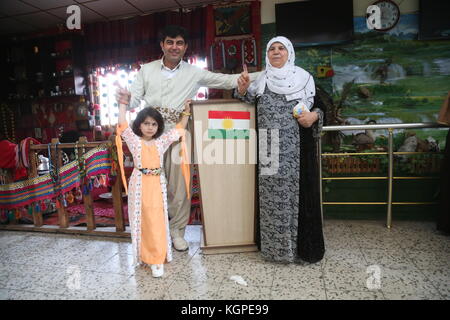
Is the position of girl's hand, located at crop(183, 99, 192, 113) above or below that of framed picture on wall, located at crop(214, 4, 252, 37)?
below

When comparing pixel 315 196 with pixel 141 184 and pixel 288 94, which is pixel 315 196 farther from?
pixel 141 184

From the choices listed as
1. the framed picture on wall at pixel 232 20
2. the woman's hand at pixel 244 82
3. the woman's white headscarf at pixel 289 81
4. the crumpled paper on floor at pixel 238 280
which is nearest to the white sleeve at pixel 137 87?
the woman's hand at pixel 244 82

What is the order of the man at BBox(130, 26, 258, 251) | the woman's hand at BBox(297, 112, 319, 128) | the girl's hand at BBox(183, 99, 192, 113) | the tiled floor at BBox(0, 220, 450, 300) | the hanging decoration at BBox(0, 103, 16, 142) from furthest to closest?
the hanging decoration at BBox(0, 103, 16, 142), the man at BBox(130, 26, 258, 251), the girl's hand at BBox(183, 99, 192, 113), the woman's hand at BBox(297, 112, 319, 128), the tiled floor at BBox(0, 220, 450, 300)

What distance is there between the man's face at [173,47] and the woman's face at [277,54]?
0.67 meters

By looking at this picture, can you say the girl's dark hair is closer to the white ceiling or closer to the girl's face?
the girl's face

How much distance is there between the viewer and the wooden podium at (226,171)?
201 cm

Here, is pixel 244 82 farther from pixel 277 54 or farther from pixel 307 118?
pixel 307 118

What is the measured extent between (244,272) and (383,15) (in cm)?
362

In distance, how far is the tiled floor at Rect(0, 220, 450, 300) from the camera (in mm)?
1580

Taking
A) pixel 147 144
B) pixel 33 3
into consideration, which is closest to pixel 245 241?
pixel 147 144

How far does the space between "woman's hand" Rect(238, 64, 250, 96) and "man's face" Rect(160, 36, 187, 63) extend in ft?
1.77

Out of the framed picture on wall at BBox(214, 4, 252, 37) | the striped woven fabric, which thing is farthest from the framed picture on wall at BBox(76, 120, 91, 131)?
the framed picture on wall at BBox(214, 4, 252, 37)

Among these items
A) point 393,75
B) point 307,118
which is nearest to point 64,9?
point 307,118

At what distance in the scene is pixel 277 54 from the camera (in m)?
1.79
